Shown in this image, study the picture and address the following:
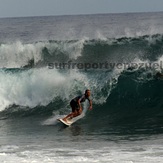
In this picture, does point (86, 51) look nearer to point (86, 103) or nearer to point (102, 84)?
point (102, 84)

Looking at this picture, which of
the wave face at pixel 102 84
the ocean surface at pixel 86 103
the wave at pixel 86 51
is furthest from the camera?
the wave at pixel 86 51

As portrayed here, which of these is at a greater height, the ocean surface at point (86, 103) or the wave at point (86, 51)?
the wave at point (86, 51)

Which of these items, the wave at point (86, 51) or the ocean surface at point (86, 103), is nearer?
the ocean surface at point (86, 103)

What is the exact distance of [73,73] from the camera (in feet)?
64.0

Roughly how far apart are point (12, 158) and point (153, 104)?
25.0 ft

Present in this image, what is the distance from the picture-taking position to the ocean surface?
36.0 ft

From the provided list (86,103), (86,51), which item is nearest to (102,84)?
(86,103)

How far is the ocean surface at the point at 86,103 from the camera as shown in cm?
1096

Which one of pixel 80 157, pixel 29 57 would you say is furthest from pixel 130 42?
pixel 80 157

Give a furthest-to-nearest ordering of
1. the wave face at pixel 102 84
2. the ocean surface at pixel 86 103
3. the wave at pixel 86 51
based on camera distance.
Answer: the wave at pixel 86 51 < the wave face at pixel 102 84 < the ocean surface at pixel 86 103

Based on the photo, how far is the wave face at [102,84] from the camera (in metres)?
16.6

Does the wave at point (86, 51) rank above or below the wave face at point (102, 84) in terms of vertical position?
above

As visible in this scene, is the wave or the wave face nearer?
the wave face

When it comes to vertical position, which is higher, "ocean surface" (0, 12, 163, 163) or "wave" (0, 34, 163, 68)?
"wave" (0, 34, 163, 68)
